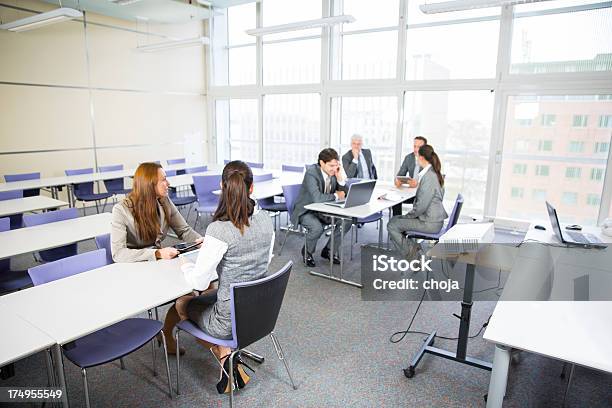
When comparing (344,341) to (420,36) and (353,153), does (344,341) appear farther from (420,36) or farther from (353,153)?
(420,36)

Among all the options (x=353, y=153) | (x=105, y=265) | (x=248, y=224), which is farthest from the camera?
(x=353, y=153)

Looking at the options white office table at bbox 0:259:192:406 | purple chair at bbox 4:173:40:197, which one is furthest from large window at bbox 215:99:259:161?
white office table at bbox 0:259:192:406

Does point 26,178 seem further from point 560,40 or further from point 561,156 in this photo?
point 560,40

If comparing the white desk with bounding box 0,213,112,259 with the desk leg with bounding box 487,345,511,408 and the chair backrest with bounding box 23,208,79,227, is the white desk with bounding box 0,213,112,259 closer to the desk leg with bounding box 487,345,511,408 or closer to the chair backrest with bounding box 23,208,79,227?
the chair backrest with bounding box 23,208,79,227

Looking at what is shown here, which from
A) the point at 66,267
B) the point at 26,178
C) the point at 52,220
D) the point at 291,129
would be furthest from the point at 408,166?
the point at 26,178

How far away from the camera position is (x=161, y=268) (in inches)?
99.1

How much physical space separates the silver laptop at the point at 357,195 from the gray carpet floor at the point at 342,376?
130 cm

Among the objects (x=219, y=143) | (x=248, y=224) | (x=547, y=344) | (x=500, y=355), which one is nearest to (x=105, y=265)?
(x=248, y=224)

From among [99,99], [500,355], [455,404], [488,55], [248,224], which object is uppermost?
[488,55]

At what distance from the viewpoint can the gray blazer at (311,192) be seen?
14.8 feet

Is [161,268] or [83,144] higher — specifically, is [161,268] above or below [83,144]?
below

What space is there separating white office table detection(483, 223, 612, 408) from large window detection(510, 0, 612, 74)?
15.7 ft

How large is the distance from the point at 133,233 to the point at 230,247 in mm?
1045

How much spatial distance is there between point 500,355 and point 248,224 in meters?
1.33
